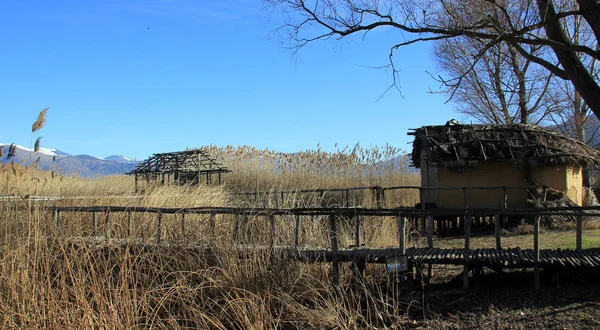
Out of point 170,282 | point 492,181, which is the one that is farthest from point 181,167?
point 170,282

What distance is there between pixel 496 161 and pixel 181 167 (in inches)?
496

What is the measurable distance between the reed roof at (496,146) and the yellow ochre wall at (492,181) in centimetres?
27

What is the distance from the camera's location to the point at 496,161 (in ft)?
48.2

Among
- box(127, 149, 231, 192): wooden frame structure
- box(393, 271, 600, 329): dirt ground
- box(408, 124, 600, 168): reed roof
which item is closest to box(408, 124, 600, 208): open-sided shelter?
box(408, 124, 600, 168): reed roof

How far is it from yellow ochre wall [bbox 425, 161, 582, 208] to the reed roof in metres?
0.27

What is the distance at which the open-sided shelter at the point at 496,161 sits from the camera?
14.6m

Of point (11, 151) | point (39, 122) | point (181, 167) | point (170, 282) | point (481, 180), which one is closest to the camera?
point (170, 282)

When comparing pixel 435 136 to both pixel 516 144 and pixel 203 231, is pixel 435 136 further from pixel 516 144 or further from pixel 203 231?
pixel 203 231

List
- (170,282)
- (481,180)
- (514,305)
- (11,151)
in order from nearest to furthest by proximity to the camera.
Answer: (170,282)
(514,305)
(11,151)
(481,180)

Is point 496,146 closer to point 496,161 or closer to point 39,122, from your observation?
point 496,161

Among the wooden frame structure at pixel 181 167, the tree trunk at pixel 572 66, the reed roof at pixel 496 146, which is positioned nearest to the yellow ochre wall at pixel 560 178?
the reed roof at pixel 496 146

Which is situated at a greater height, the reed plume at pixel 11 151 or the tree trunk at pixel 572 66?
the tree trunk at pixel 572 66

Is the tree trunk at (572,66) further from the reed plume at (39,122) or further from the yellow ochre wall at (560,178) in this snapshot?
the yellow ochre wall at (560,178)

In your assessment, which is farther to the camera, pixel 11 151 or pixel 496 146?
pixel 496 146
